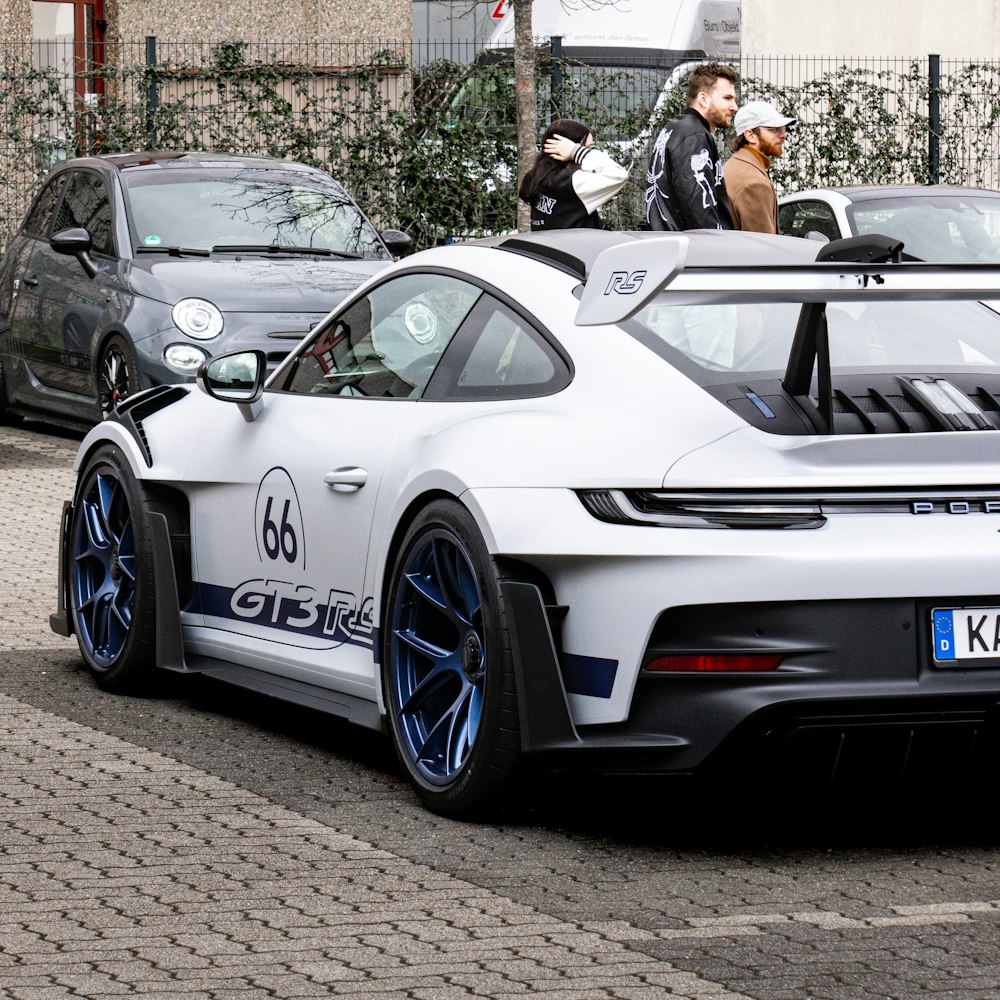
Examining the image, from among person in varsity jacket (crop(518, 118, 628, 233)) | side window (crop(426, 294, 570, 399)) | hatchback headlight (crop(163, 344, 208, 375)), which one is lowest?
hatchback headlight (crop(163, 344, 208, 375))

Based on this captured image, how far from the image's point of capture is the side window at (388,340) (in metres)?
5.95

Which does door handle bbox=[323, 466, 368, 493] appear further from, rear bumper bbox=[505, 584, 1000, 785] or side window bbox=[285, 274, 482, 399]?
rear bumper bbox=[505, 584, 1000, 785]

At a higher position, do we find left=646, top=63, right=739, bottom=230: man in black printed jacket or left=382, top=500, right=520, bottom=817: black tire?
left=646, top=63, right=739, bottom=230: man in black printed jacket

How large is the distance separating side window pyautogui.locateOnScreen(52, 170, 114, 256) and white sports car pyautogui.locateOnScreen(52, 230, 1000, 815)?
7886 mm

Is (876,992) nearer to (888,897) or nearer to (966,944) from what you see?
(966,944)

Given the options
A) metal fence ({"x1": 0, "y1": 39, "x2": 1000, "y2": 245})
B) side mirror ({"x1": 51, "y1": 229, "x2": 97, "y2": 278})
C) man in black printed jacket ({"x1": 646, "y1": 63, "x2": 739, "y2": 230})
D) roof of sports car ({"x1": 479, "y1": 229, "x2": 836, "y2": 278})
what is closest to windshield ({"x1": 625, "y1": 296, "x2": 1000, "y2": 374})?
roof of sports car ({"x1": 479, "y1": 229, "x2": 836, "y2": 278})

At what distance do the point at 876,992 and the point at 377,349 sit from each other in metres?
2.75

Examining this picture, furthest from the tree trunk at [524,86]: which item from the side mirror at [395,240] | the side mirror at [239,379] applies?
the side mirror at [239,379]

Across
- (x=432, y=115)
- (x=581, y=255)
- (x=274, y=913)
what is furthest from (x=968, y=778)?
(x=432, y=115)

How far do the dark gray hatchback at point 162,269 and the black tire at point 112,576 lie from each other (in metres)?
4.57

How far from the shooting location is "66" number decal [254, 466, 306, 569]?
6227 millimetres

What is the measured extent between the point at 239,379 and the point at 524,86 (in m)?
11.3

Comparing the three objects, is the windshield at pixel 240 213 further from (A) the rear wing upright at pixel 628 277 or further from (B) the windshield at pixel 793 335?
(A) the rear wing upright at pixel 628 277

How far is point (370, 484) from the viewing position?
5.84 metres
